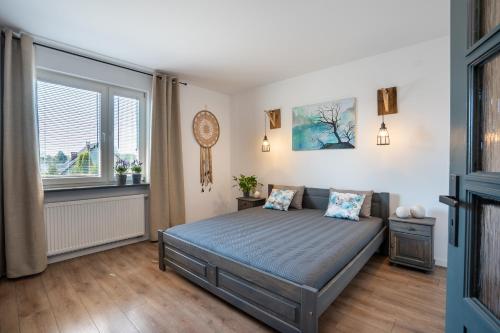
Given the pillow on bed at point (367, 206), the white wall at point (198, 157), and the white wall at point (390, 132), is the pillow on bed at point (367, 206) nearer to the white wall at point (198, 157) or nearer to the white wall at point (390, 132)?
the white wall at point (390, 132)

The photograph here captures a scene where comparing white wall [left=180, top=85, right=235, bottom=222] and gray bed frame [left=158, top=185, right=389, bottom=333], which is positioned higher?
white wall [left=180, top=85, right=235, bottom=222]

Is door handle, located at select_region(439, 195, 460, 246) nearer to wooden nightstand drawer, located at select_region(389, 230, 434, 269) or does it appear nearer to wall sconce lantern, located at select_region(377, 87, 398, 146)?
wooden nightstand drawer, located at select_region(389, 230, 434, 269)

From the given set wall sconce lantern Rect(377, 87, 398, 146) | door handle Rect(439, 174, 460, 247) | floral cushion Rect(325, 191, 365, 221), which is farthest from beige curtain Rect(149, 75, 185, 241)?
door handle Rect(439, 174, 460, 247)

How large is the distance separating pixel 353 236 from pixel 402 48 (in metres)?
2.41

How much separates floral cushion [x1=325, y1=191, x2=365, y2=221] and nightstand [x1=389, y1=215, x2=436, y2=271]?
391mm

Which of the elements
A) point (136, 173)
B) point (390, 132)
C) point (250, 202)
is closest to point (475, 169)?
point (390, 132)

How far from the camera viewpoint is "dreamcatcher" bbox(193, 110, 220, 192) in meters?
4.42

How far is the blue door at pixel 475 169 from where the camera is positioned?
2.23ft

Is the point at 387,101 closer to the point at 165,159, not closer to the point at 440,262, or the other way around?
the point at 440,262

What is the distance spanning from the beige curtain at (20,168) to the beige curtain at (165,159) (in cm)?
132

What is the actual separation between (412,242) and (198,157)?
135 inches

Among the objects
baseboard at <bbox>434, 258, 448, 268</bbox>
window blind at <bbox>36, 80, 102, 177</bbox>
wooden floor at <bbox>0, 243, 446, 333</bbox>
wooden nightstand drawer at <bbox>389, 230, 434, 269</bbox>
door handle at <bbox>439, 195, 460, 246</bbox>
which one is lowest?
wooden floor at <bbox>0, 243, 446, 333</bbox>

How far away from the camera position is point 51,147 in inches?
118

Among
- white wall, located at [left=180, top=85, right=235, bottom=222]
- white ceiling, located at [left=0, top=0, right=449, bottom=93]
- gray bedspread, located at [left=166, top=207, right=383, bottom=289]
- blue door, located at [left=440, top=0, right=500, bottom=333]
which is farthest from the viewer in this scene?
white wall, located at [left=180, top=85, right=235, bottom=222]
